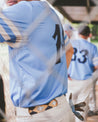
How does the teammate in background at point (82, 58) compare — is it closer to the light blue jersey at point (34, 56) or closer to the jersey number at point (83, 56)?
Result: the jersey number at point (83, 56)

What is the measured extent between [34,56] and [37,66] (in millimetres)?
69

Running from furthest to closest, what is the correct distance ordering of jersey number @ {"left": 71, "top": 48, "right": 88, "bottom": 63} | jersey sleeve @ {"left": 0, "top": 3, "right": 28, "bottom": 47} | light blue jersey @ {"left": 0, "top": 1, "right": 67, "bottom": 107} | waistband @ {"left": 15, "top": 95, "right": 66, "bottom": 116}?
jersey number @ {"left": 71, "top": 48, "right": 88, "bottom": 63}
waistband @ {"left": 15, "top": 95, "right": 66, "bottom": 116}
light blue jersey @ {"left": 0, "top": 1, "right": 67, "bottom": 107}
jersey sleeve @ {"left": 0, "top": 3, "right": 28, "bottom": 47}

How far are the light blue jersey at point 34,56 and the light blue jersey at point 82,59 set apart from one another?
168 centimetres

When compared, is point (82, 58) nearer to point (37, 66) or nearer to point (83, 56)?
point (83, 56)

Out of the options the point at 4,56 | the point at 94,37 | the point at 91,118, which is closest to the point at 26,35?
the point at 4,56

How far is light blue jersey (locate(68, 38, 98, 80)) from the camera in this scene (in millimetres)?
3244

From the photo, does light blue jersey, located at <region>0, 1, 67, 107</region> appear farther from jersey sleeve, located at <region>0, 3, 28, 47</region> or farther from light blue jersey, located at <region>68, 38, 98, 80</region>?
light blue jersey, located at <region>68, 38, 98, 80</region>

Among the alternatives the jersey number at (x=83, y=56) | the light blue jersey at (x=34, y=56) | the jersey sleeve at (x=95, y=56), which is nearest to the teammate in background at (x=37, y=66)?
the light blue jersey at (x=34, y=56)

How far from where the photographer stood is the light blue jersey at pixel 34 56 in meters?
1.31

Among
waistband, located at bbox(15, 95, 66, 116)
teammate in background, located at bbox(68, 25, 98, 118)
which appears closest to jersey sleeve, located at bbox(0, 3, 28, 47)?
waistband, located at bbox(15, 95, 66, 116)

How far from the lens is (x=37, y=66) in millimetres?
1445

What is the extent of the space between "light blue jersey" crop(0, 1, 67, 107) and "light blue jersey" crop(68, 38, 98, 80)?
5.52 feet

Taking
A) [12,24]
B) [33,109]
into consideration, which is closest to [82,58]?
[33,109]

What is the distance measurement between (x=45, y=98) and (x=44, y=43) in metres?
0.35
